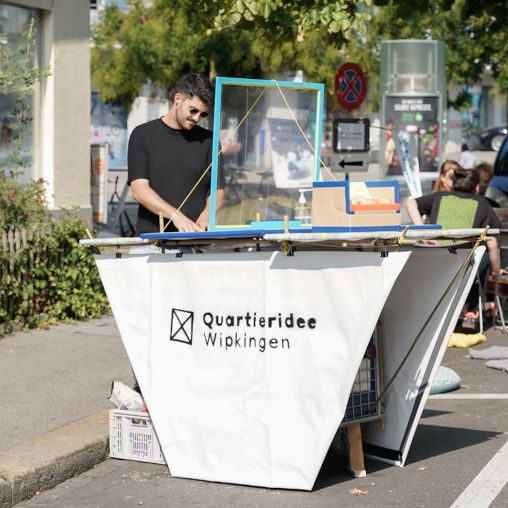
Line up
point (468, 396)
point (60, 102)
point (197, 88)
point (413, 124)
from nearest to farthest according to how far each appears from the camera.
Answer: point (197, 88), point (468, 396), point (60, 102), point (413, 124)

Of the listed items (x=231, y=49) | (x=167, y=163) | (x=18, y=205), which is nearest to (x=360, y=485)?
(x=167, y=163)

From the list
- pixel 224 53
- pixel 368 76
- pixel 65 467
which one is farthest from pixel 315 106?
pixel 368 76

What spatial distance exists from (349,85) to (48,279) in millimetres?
8079

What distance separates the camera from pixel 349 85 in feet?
56.4

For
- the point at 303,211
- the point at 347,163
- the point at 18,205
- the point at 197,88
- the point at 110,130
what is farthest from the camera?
the point at 110,130

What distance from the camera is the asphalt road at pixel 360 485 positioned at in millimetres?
5402

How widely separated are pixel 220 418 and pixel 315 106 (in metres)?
1.93

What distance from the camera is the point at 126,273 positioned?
19.4 feet

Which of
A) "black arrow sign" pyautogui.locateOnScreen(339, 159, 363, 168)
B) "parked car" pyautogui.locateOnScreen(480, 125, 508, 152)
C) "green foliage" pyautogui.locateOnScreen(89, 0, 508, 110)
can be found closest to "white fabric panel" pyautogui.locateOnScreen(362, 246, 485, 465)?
"black arrow sign" pyautogui.locateOnScreen(339, 159, 363, 168)

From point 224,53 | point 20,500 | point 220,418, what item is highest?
point 224,53

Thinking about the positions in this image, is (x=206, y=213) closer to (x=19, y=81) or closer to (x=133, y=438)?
(x=133, y=438)

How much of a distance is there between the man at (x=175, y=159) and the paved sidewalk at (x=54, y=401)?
127 cm

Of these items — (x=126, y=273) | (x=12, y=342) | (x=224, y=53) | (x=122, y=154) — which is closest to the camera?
(x=126, y=273)

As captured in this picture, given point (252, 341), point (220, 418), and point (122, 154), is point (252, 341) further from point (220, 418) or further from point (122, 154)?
point (122, 154)
